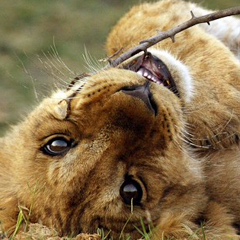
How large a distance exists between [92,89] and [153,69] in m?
0.43

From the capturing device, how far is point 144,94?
13.2 ft

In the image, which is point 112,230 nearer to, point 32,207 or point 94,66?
point 32,207

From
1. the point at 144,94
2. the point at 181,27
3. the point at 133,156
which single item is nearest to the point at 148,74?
the point at 181,27

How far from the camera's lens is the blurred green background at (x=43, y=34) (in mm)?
10359

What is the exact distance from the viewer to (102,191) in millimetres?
4059

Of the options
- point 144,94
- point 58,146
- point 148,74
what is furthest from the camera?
point 148,74

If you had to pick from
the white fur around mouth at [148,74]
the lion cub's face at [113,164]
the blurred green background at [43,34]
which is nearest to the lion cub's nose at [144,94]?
the lion cub's face at [113,164]

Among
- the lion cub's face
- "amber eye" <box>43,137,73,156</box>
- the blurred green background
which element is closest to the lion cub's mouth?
the lion cub's face

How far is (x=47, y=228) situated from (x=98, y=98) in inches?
25.5

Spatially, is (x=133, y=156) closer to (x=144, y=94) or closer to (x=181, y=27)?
(x=144, y=94)

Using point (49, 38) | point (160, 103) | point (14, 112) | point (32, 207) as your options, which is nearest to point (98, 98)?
point (160, 103)

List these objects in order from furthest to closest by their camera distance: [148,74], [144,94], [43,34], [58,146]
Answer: [43,34]
[148,74]
[58,146]
[144,94]

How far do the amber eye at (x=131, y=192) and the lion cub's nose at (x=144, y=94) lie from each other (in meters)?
0.35

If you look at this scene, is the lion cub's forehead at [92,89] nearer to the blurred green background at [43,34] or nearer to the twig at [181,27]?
the twig at [181,27]
